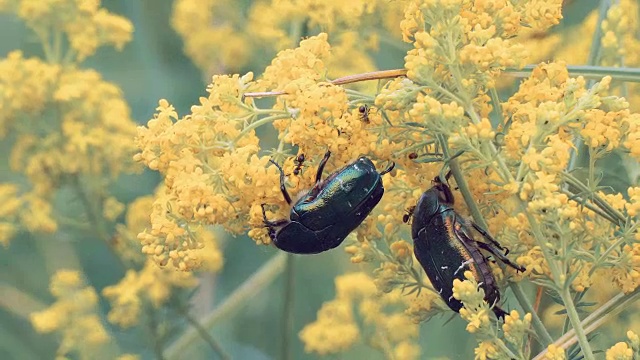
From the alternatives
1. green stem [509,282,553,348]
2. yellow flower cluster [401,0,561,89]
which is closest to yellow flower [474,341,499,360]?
green stem [509,282,553,348]

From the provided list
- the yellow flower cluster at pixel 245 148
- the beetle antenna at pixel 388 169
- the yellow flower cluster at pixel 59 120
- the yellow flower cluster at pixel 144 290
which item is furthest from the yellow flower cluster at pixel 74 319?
the beetle antenna at pixel 388 169

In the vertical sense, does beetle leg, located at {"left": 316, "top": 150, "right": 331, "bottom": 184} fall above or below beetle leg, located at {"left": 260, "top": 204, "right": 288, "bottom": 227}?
above

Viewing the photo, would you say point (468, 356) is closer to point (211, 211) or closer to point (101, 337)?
point (101, 337)

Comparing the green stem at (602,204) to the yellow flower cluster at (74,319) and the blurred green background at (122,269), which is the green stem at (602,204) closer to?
the blurred green background at (122,269)

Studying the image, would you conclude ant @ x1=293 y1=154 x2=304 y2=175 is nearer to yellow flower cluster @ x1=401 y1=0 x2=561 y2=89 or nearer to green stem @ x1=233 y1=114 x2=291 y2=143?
green stem @ x1=233 y1=114 x2=291 y2=143

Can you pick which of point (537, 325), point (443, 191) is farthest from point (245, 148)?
point (537, 325)

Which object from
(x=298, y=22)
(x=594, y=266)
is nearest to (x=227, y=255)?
(x=298, y=22)
